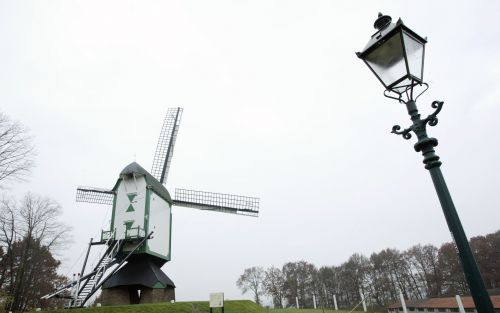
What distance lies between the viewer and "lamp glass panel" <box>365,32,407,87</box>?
3644 mm

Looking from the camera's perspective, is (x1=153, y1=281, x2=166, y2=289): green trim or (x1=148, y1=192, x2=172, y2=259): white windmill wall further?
(x1=148, y1=192, x2=172, y2=259): white windmill wall

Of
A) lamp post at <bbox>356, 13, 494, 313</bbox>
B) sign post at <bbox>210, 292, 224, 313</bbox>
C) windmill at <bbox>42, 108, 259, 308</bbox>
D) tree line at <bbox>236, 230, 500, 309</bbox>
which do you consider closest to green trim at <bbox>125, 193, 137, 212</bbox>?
windmill at <bbox>42, 108, 259, 308</bbox>

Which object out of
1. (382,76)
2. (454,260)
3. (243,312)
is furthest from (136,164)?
(454,260)

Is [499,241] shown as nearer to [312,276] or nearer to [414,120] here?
[312,276]

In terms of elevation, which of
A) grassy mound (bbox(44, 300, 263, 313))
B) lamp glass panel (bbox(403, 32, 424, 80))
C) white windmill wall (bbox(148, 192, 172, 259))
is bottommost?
grassy mound (bbox(44, 300, 263, 313))

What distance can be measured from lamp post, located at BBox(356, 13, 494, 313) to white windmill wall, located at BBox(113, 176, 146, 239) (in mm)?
18945

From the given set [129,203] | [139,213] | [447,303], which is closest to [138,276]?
[139,213]

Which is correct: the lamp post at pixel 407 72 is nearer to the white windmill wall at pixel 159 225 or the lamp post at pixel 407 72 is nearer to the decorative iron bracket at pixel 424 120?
the decorative iron bracket at pixel 424 120

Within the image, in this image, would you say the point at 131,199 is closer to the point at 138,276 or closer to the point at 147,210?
the point at 147,210

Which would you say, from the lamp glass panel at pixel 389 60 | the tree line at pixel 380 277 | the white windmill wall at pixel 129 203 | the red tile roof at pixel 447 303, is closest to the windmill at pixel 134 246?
the white windmill wall at pixel 129 203

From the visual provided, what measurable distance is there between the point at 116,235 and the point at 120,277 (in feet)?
8.49

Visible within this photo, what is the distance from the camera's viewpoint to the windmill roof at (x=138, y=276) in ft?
A: 62.0

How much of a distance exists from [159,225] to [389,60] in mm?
20561

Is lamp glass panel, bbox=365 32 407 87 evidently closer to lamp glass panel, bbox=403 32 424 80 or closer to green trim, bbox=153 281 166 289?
lamp glass panel, bbox=403 32 424 80
